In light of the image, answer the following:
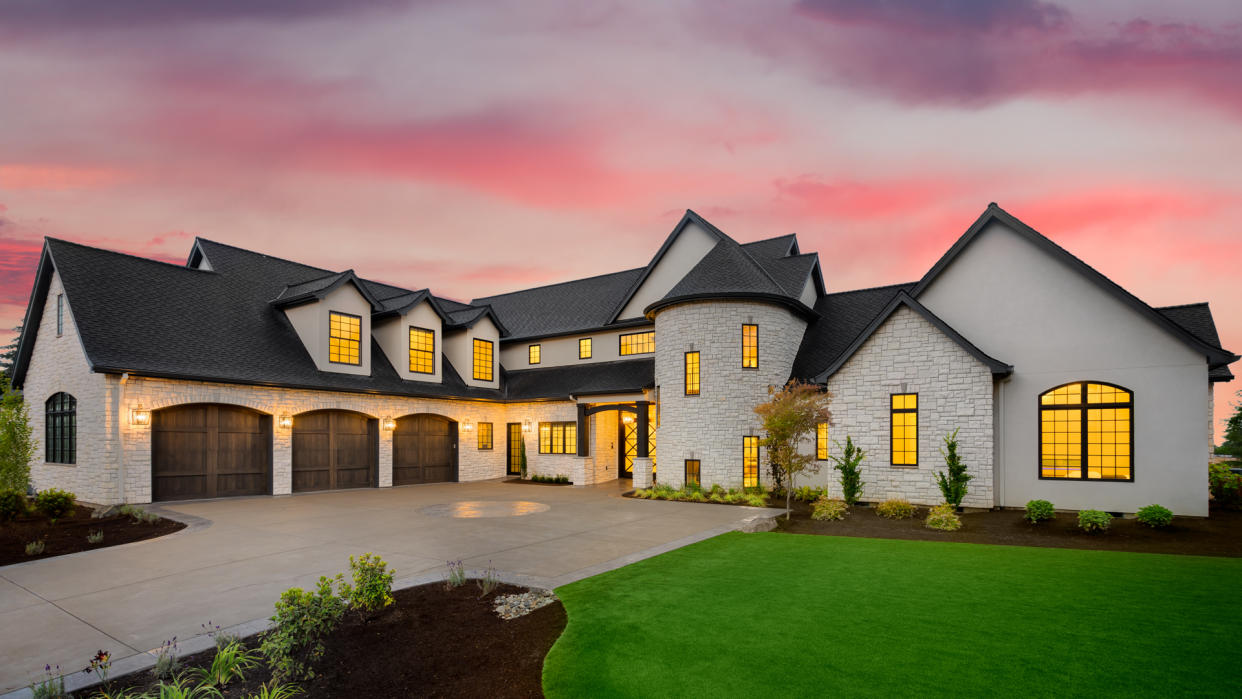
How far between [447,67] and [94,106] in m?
8.68

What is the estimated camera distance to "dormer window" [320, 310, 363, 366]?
20219mm

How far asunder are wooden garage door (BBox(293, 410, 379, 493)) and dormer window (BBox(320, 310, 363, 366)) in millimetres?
1977

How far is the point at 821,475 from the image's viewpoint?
59.3ft

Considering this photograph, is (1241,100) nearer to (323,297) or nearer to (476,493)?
(476,493)

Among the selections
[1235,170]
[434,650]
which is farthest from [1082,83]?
[434,650]

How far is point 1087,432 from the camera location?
13836mm

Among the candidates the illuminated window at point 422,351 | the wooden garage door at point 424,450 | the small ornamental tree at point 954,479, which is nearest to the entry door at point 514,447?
the wooden garage door at point 424,450

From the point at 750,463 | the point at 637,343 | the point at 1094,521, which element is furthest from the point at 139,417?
the point at 1094,521

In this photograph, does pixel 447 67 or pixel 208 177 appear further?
pixel 208 177

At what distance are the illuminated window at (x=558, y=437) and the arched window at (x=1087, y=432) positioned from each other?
1540cm

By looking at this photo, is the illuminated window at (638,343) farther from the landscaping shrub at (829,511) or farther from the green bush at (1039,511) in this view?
the green bush at (1039,511)

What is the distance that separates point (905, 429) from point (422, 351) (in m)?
17.8

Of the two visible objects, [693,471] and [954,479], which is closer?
[954,479]

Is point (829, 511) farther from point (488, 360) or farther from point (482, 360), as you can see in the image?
point (488, 360)
